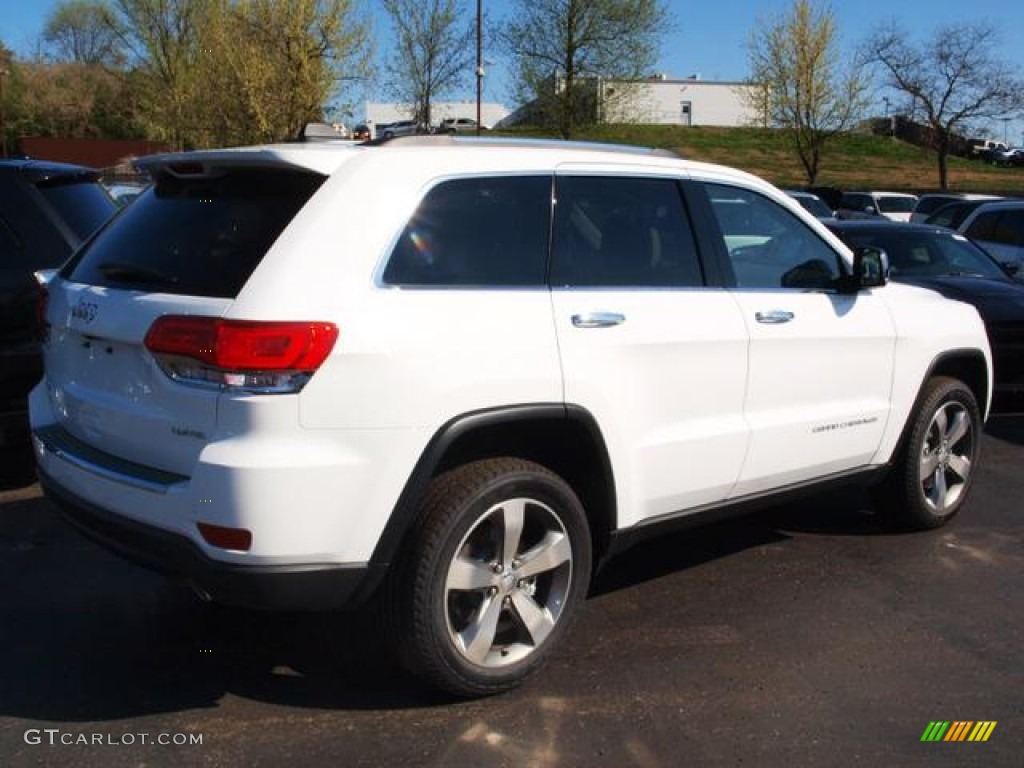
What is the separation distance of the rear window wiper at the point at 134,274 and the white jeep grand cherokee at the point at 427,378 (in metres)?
0.01

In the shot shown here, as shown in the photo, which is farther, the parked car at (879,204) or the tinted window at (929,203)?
the parked car at (879,204)

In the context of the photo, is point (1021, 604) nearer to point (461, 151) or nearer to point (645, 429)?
point (645, 429)

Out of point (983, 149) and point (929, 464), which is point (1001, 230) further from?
point (983, 149)

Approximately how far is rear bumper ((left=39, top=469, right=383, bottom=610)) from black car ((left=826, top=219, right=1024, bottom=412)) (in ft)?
19.3

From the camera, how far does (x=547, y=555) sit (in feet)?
→ 11.6

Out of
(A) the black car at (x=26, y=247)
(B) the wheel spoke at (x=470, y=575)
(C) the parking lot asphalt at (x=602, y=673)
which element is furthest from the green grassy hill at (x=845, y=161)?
(B) the wheel spoke at (x=470, y=575)

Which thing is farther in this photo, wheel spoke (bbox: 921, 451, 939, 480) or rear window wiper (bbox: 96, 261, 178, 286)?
wheel spoke (bbox: 921, 451, 939, 480)

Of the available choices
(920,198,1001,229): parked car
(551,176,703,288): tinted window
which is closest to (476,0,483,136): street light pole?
(920,198,1001,229): parked car

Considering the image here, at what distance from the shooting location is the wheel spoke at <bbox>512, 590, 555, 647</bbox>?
3.51m

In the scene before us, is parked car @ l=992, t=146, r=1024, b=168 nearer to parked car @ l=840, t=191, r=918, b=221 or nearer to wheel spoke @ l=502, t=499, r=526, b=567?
parked car @ l=840, t=191, r=918, b=221

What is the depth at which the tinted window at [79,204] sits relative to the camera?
5.70 meters

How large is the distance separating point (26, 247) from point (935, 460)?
4982 mm

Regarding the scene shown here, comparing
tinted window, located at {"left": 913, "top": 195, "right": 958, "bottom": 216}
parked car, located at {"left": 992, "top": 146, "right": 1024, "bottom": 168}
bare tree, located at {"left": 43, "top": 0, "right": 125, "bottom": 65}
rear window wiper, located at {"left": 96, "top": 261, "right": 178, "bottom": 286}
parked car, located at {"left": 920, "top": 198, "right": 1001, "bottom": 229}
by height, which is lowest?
rear window wiper, located at {"left": 96, "top": 261, "right": 178, "bottom": 286}

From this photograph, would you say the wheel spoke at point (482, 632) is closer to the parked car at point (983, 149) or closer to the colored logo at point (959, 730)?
the colored logo at point (959, 730)
